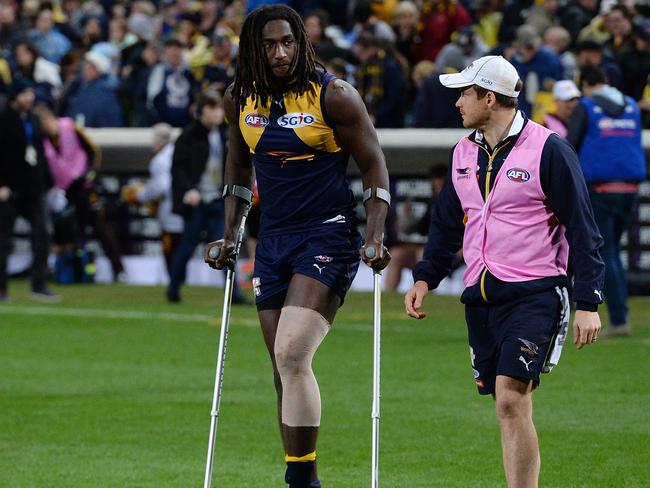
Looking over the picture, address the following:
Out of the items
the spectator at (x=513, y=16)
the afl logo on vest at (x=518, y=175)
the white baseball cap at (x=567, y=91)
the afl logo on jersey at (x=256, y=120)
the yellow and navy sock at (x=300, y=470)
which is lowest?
the spectator at (x=513, y=16)

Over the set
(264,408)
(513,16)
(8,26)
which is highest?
(513,16)

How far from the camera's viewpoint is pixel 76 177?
72.9 feet

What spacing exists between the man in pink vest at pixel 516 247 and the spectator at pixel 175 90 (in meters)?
17.1

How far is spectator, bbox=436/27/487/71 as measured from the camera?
2139 centimetres

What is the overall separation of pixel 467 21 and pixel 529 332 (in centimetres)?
1683

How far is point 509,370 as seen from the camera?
22.9 feet

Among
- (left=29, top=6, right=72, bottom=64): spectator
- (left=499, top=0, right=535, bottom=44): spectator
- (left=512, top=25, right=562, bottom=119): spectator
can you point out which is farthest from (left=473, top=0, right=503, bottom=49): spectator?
(left=29, top=6, right=72, bottom=64): spectator

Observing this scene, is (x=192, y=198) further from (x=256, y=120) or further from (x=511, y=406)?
(x=511, y=406)

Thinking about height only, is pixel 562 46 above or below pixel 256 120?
below

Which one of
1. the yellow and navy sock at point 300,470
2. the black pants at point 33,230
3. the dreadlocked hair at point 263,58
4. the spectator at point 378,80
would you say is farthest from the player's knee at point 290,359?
the spectator at point 378,80

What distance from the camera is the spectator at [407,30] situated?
23250 mm

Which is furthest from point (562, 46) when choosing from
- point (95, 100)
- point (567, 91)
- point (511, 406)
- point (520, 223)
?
point (511, 406)

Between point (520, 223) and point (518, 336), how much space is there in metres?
0.50

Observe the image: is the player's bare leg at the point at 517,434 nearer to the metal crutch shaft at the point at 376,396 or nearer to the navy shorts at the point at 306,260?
the metal crutch shaft at the point at 376,396
